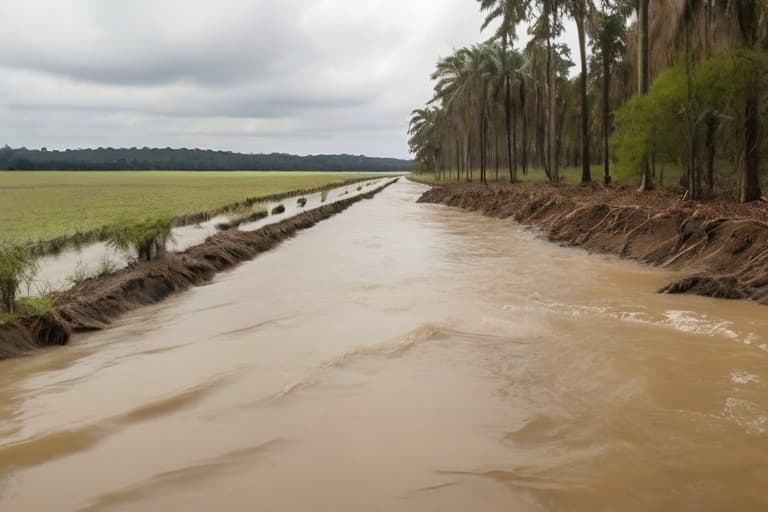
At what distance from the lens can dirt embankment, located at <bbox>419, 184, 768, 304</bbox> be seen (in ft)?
31.7

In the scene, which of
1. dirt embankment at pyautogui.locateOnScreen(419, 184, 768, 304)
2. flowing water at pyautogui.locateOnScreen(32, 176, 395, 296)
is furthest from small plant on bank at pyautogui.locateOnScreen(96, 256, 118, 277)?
dirt embankment at pyautogui.locateOnScreen(419, 184, 768, 304)

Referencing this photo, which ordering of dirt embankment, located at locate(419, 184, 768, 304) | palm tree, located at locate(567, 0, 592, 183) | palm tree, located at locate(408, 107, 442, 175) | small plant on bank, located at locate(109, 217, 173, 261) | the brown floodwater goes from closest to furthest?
the brown floodwater → dirt embankment, located at locate(419, 184, 768, 304) → small plant on bank, located at locate(109, 217, 173, 261) → palm tree, located at locate(567, 0, 592, 183) → palm tree, located at locate(408, 107, 442, 175)

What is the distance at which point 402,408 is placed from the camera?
16.6 feet

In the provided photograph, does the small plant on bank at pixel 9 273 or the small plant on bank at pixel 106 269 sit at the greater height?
the small plant on bank at pixel 9 273

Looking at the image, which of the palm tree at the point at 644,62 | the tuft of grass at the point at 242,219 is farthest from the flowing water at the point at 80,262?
the palm tree at the point at 644,62

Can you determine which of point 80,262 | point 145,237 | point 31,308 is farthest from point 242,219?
Answer: point 31,308

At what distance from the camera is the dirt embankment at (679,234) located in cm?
966

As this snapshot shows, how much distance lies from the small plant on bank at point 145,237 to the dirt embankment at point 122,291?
332 mm

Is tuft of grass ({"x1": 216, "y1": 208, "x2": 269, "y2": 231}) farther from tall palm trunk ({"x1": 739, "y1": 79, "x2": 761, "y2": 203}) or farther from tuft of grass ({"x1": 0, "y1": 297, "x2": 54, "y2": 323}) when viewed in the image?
tall palm trunk ({"x1": 739, "y1": 79, "x2": 761, "y2": 203})

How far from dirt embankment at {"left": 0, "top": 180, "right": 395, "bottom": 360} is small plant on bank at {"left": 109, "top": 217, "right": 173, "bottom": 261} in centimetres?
33

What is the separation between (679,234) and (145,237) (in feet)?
36.6

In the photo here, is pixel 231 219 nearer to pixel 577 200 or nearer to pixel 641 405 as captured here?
pixel 577 200

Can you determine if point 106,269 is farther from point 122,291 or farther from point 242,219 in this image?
point 242,219

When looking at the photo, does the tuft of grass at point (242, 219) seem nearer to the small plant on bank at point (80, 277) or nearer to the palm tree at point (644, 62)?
the small plant on bank at point (80, 277)
